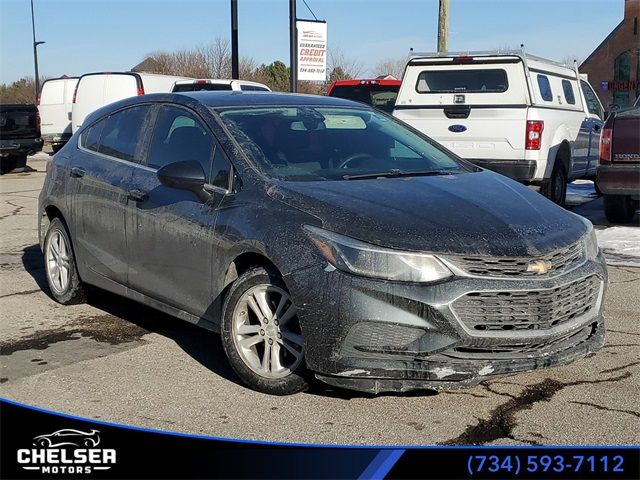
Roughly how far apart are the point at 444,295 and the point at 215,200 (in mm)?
1569

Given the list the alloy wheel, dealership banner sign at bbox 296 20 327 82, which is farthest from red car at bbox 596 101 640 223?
dealership banner sign at bbox 296 20 327 82

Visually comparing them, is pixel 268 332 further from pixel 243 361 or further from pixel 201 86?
pixel 201 86

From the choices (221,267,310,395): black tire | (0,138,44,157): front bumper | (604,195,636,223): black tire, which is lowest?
(0,138,44,157): front bumper

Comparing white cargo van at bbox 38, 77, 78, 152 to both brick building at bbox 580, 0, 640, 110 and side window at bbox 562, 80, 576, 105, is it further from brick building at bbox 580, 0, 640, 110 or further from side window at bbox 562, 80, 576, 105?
brick building at bbox 580, 0, 640, 110

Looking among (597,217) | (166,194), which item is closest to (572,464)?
(166,194)

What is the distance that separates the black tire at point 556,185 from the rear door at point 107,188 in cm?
655

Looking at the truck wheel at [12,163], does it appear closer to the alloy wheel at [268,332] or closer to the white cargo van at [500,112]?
the white cargo van at [500,112]

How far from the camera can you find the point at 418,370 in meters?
3.94

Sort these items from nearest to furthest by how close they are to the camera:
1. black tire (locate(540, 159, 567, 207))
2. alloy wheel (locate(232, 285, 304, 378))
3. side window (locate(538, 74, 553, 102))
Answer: alloy wheel (locate(232, 285, 304, 378))
black tire (locate(540, 159, 567, 207))
side window (locate(538, 74, 553, 102))

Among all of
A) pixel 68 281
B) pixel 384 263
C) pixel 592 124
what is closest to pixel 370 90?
pixel 592 124

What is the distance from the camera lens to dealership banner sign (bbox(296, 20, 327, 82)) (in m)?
23.6

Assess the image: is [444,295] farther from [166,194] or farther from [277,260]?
[166,194]

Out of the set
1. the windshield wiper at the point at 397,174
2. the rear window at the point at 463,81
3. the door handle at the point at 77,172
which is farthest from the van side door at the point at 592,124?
the door handle at the point at 77,172

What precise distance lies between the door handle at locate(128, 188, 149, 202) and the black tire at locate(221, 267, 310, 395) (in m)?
1.14
